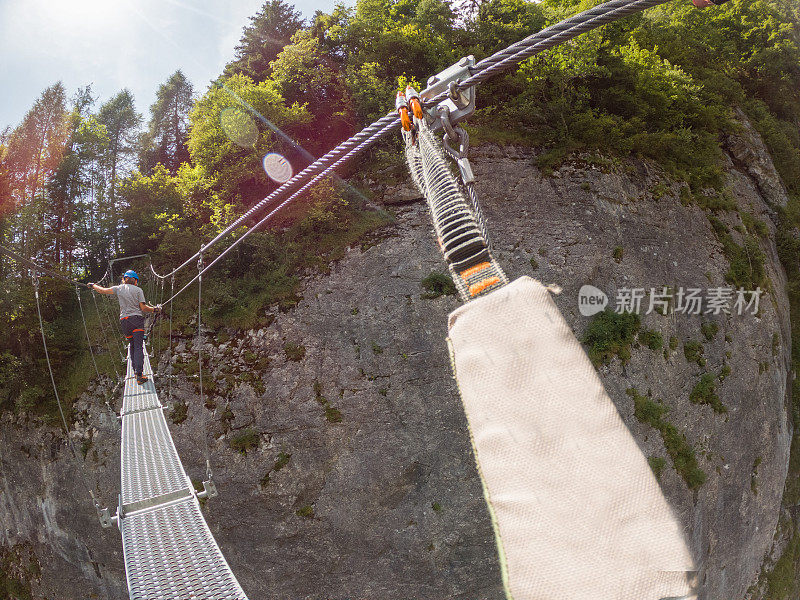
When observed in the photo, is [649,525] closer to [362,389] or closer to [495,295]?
[495,295]

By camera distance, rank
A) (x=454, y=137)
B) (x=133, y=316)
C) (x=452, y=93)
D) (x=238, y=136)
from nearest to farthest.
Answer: (x=452, y=93)
(x=454, y=137)
(x=133, y=316)
(x=238, y=136)

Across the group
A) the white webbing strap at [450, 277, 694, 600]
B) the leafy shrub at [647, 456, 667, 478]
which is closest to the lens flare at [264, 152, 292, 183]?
the leafy shrub at [647, 456, 667, 478]

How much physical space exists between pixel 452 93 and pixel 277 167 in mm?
9715

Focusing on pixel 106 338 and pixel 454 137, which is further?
pixel 106 338

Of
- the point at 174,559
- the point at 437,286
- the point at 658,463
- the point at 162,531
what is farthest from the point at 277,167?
the point at 658,463

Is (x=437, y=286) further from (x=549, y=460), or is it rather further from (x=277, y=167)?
(x=549, y=460)

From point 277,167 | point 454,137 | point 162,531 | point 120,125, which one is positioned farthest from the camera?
point 120,125

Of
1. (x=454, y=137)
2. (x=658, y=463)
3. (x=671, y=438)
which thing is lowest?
(x=658, y=463)

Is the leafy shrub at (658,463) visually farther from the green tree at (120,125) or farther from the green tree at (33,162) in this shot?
the green tree at (120,125)

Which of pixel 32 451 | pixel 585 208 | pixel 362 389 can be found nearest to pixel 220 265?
pixel 362 389

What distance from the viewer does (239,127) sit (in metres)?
10.4

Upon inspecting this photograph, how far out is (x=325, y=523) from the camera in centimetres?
814

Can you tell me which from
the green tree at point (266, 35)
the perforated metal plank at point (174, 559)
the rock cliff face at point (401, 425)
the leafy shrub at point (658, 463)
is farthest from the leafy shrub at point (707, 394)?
the green tree at point (266, 35)

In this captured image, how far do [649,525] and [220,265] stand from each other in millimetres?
10762
